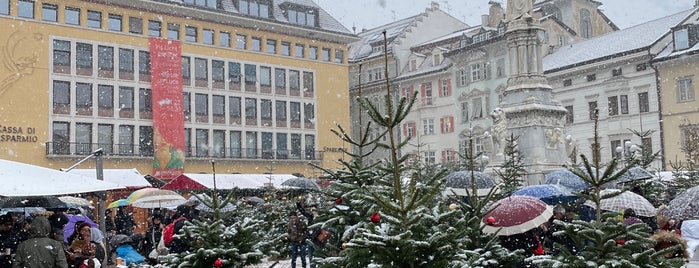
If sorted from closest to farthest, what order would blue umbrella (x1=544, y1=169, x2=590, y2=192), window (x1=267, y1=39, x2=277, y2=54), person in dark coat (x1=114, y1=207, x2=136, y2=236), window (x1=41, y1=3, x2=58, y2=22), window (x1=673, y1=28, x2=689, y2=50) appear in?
blue umbrella (x1=544, y1=169, x2=590, y2=192), person in dark coat (x1=114, y1=207, x2=136, y2=236), window (x1=41, y1=3, x2=58, y2=22), window (x1=673, y1=28, x2=689, y2=50), window (x1=267, y1=39, x2=277, y2=54)

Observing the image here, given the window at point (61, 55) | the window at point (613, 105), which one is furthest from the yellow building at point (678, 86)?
the window at point (61, 55)

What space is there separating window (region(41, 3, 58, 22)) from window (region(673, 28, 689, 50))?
35.1m

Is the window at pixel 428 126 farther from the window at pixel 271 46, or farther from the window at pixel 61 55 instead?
the window at pixel 61 55

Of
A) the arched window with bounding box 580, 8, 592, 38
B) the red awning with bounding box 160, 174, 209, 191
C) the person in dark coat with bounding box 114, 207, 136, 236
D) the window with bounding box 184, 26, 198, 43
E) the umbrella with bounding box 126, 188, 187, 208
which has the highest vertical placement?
the arched window with bounding box 580, 8, 592, 38

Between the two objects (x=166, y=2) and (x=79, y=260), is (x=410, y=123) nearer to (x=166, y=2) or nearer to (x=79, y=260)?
(x=166, y=2)

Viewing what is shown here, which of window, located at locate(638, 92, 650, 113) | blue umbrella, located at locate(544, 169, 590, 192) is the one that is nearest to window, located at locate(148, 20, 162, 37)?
window, located at locate(638, 92, 650, 113)

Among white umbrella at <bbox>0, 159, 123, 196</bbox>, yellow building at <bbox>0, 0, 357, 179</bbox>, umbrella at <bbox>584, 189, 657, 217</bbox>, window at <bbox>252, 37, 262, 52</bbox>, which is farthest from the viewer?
window at <bbox>252, 37, 262, 52</bbox>

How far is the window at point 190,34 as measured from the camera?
51.1 meters

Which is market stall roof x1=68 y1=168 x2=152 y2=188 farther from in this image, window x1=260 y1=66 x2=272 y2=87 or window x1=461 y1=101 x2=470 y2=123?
window x1=461 y1=101 x2=470 y2=123

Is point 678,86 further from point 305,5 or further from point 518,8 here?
point 305,5

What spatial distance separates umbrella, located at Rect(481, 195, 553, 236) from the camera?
30.4 ft

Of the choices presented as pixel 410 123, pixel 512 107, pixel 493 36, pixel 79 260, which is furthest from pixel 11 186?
pixel 410 123

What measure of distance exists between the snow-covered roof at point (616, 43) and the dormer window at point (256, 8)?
19026 millimetres

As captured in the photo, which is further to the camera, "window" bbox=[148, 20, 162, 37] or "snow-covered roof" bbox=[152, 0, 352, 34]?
"snow-covered roof" bbox=[152, 0, 352, 34]
